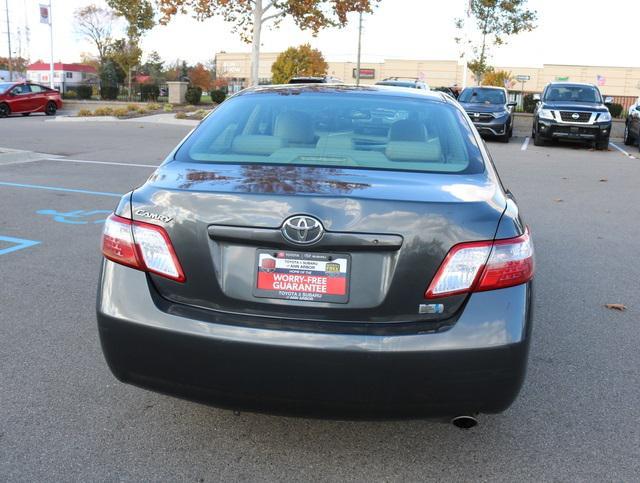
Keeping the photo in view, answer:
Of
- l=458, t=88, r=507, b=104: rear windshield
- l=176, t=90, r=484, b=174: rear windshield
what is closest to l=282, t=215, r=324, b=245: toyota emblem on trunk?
l=176, t=90, r=484, b=174: rear windshield

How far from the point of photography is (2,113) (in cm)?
2880

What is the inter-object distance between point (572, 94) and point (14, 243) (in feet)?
58.9

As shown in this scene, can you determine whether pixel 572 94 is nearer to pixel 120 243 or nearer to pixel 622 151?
pixel 622 151

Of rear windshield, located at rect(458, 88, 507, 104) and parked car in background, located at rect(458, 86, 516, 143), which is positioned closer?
parked car in background, located at rect(458, 86, 516, 143)

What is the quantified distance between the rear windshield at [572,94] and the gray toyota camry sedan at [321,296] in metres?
19.0

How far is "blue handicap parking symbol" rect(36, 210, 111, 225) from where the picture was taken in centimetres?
736

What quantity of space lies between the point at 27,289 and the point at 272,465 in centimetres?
303

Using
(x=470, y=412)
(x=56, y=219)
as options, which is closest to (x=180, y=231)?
(x=470, y=412)

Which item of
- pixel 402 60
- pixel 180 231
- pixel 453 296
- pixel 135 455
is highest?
pixel 402 60

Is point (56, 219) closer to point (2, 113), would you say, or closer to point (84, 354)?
point (84, 354)

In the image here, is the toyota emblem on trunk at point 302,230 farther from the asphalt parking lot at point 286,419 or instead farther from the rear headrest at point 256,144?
the asphalt parking lot at point 286,419

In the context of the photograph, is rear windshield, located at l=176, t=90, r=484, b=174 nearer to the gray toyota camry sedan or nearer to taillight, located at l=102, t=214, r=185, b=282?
the gray toyota camry sedan

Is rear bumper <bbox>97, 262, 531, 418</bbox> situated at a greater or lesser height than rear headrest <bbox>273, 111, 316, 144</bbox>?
lesser

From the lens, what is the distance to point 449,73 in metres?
93.1
